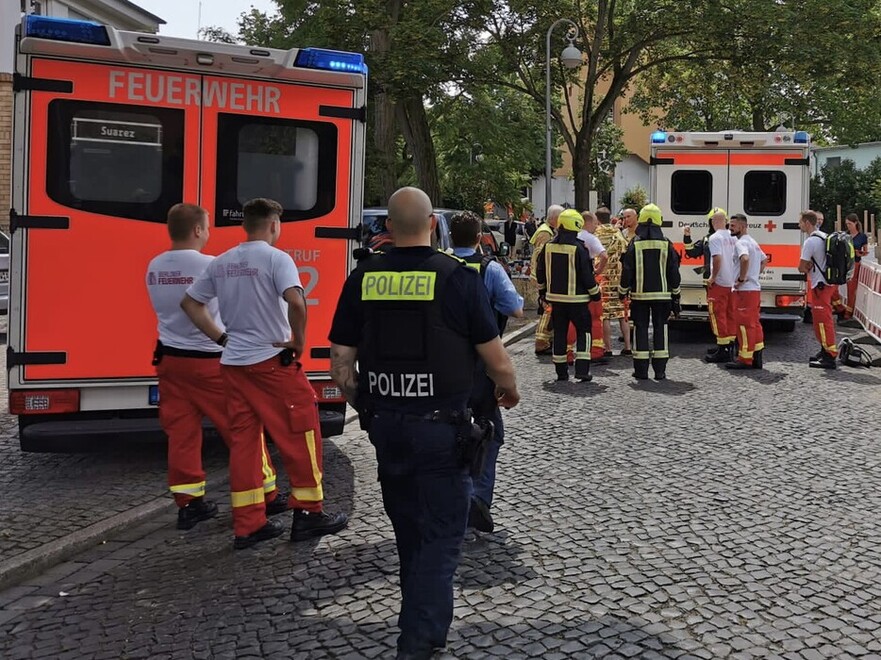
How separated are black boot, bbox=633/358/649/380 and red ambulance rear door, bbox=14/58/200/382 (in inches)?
224

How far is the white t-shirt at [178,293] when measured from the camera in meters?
5.48

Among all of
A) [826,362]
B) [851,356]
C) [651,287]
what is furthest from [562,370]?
[851,356]

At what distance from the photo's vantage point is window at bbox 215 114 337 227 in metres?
6.57

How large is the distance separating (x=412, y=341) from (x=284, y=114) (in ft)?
11.6

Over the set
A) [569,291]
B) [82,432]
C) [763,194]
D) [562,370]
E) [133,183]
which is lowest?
[82,432]

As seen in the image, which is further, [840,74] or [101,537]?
[840,74]

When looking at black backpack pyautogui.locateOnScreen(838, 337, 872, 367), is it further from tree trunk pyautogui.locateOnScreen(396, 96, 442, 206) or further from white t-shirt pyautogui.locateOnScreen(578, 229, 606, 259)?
tree trunk pyautogui.locateOnScreen(396, 96, 442, 206)

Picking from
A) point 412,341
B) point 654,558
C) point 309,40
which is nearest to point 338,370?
point 412,341

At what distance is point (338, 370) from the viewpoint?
→ 384cm

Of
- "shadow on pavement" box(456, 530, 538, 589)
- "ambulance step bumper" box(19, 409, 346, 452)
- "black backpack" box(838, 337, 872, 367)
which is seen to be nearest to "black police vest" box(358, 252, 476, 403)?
"shadow on pavement" box(456, 530, 538, 589)

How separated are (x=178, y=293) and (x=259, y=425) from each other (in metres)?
0.92

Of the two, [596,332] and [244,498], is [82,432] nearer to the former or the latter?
[244,498]

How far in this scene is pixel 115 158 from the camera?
635 cm

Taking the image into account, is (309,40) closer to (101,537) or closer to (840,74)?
(840,74)
